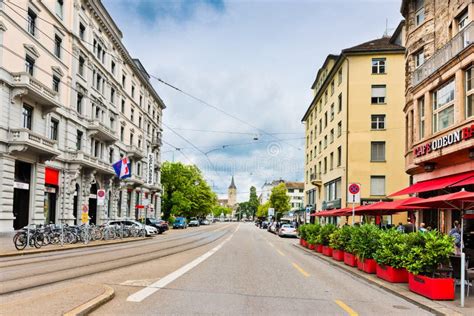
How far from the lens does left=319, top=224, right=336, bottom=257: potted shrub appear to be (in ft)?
66.0

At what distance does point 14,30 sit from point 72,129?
36.3ft

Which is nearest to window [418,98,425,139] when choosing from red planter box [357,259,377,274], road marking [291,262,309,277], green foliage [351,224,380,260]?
green foliage [351,224,380,260]

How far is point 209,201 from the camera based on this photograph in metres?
90.7

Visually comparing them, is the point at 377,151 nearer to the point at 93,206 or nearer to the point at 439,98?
the point at 439,98

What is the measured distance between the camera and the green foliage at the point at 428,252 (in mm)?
9445

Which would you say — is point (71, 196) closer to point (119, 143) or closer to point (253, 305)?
point (119, 143)

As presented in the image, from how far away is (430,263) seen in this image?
31.1 ft

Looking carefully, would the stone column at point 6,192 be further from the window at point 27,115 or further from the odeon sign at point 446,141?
the odeon sign at point 446,141

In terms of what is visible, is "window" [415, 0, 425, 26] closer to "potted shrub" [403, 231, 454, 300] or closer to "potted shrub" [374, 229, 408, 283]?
"potted shrub" [374, 229, 408, 283]

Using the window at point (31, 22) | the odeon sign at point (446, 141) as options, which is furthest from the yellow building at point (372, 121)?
the window at point (31, 22)

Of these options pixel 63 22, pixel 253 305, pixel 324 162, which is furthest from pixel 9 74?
pixel 324 162

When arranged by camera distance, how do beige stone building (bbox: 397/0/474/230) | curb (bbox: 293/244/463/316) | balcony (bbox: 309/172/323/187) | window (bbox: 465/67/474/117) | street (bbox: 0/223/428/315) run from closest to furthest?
street (bbox: 0/223/428/315) < curb (bbox: 293/244/463/316) < window (bbox: 465/67/474/117) < beige stone building (bbox: 397/0/474/230) < balcony (bbox: 309/172/323/187)

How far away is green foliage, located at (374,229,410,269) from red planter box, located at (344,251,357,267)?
3256 millimetres

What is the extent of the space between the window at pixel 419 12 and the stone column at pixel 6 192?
78.6 ft
